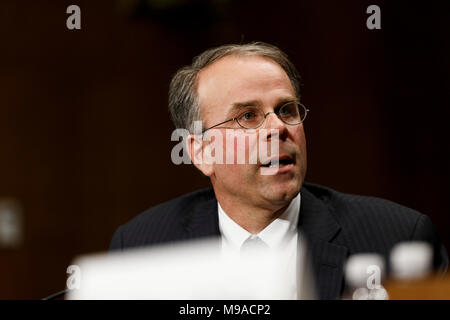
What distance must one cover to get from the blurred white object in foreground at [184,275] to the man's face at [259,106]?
131 mm

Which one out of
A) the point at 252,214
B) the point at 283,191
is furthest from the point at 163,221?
the point at 283,191

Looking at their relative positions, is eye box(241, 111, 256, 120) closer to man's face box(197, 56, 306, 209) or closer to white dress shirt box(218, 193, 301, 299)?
man's face box(197, 56, 306, 209)

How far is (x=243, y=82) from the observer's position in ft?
3.68

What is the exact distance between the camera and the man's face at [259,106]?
111 cm

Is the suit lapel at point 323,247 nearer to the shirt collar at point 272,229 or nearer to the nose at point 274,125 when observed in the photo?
the shirt collar at point 272,229

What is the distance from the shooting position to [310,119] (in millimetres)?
1191

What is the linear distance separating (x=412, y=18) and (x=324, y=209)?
48 cm

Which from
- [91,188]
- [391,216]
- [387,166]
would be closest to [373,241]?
[391,216]

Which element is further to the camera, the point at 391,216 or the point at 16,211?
the point at 16,211

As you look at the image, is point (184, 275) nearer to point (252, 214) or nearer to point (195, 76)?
point (252, 214)

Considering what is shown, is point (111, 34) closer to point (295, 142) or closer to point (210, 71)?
point (210, 71)

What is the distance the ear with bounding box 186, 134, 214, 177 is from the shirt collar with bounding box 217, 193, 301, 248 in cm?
10

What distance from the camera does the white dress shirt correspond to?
45.3 inches

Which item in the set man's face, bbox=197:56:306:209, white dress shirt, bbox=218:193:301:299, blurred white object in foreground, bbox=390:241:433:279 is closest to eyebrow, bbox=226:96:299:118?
man's face, bbox=197:56:306:209
